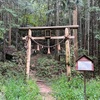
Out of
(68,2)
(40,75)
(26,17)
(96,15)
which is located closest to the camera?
(68,2)

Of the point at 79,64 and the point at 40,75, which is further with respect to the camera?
the point at 40,75

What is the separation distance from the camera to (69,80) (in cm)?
1031

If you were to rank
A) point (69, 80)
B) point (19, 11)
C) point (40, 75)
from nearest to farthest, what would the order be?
point (69, 80), point (40, 75), point (19, 11)

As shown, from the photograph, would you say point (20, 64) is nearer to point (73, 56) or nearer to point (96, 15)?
point (73, 56)

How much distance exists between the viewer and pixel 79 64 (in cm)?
659

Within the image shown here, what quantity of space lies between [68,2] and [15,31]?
42.4ft

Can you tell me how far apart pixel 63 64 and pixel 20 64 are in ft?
12.1

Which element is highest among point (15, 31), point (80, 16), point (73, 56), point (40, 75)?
point (80, 16)

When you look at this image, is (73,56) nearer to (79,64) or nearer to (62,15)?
(79,64)

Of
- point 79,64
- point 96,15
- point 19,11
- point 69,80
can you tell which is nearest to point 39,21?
point 19,11

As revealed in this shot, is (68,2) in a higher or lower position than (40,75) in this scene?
higher

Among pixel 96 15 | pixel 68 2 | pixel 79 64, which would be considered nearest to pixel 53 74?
pixel 68 2

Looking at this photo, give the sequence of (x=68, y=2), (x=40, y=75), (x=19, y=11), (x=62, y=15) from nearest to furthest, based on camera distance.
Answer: (x=68, y=2)
(x=40, y=75)
(x=19, y=11)
(x=62, y=15)

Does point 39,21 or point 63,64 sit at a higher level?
point 39,21
